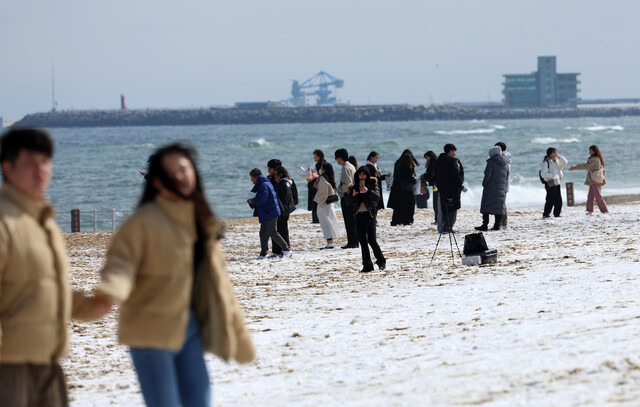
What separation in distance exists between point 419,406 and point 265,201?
8.78 meters

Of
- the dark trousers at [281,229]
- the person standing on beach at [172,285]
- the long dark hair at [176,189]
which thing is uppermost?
the long dark hair at [176,189]

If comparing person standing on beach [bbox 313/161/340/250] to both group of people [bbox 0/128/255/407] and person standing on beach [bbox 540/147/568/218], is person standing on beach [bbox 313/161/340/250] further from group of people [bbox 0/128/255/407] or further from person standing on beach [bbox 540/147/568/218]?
group of people [bbox 0/128/255/407]

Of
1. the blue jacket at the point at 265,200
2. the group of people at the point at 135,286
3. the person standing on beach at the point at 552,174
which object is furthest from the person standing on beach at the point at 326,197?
the group of people at the point at 135,286

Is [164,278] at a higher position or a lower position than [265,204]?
higher

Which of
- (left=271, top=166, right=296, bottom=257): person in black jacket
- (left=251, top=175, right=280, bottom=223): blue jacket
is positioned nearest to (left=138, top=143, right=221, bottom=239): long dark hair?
(left=251, top=175, right=280, bottom=223): blue jacket

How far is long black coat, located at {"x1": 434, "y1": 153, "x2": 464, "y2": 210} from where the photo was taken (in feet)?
50.3

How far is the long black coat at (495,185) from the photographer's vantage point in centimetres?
1681

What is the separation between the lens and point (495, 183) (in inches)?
667

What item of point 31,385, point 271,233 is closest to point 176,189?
point 31,385

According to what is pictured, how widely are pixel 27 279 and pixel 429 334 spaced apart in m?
4.45

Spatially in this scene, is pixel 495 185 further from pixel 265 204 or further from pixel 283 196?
pixel 265 204

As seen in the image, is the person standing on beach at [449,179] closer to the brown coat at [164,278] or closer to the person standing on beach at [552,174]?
the person standing on beach at [552,174]

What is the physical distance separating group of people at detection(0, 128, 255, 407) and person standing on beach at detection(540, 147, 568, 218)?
14.8 m

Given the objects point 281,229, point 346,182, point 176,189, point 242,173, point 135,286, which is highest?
point 176,189
